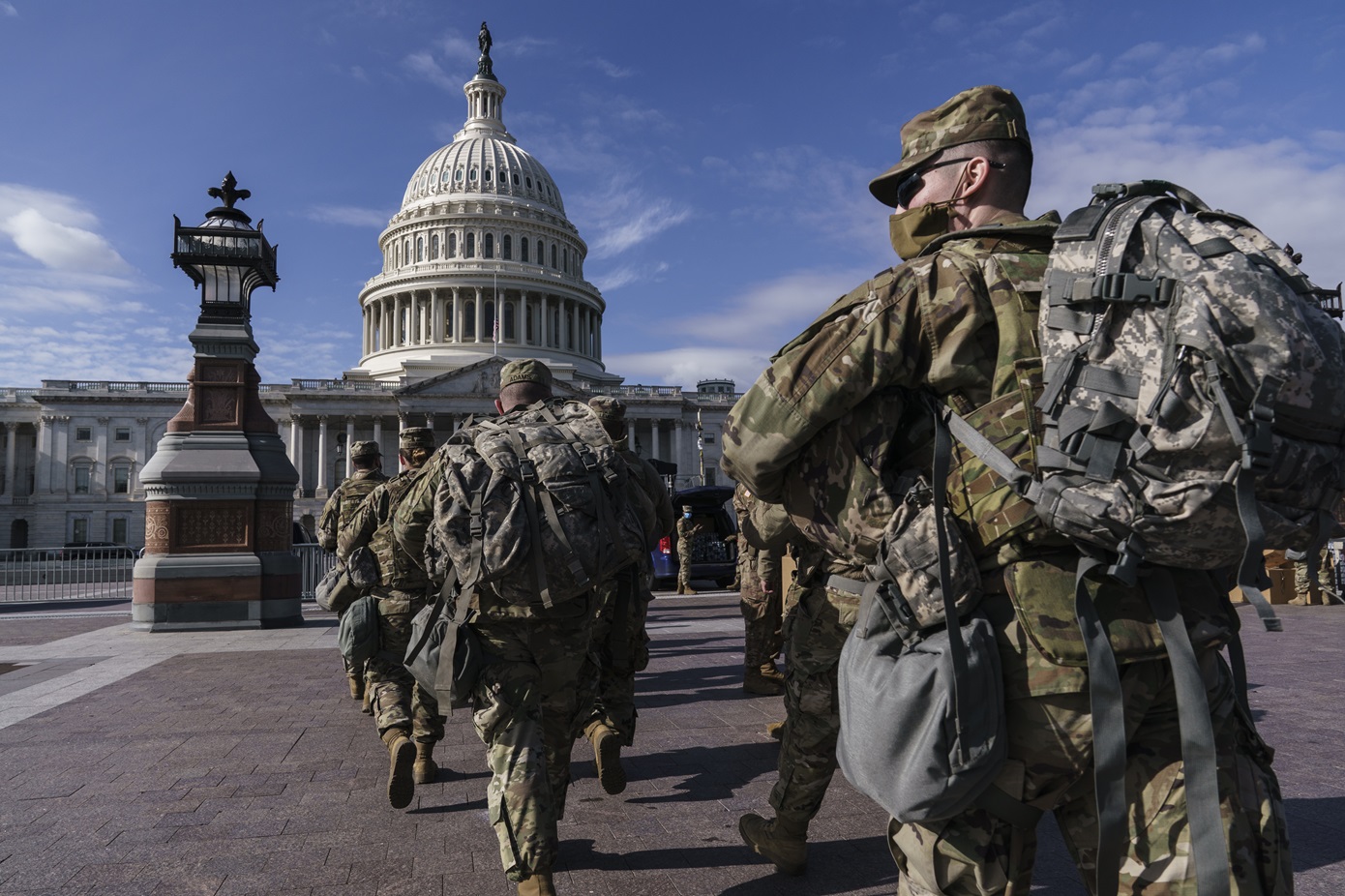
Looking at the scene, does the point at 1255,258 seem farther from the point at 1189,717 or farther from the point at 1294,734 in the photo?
the point at 1294,734

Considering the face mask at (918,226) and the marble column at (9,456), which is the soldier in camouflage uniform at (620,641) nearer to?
the face mask at (918,226)

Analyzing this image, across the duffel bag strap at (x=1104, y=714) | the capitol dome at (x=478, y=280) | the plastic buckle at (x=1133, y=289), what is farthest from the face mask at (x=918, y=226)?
the capitol dome at (x=478, y=280)

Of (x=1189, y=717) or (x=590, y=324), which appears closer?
(x=1189, y=717)

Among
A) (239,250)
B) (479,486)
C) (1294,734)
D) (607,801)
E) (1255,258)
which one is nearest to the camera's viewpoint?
(1255,258)

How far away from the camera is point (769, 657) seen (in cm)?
735

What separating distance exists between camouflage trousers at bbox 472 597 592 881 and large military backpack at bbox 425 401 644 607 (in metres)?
0.18

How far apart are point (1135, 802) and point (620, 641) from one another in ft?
9.78

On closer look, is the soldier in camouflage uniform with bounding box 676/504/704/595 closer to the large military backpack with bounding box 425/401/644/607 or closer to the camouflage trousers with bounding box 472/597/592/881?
the camouflage trousers with bounding box 472/597/592/881

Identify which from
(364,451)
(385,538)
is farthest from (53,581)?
(385,538)

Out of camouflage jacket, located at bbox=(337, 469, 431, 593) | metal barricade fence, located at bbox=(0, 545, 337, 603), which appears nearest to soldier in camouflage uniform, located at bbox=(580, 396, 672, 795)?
camouflage jacket, located at bbox=(337, 469, 431, 593)

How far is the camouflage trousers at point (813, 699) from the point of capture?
304 cm

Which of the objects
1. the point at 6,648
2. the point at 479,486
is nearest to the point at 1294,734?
the point at 479,486

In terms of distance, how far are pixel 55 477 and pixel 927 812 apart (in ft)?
269

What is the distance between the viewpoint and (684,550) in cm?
1983
